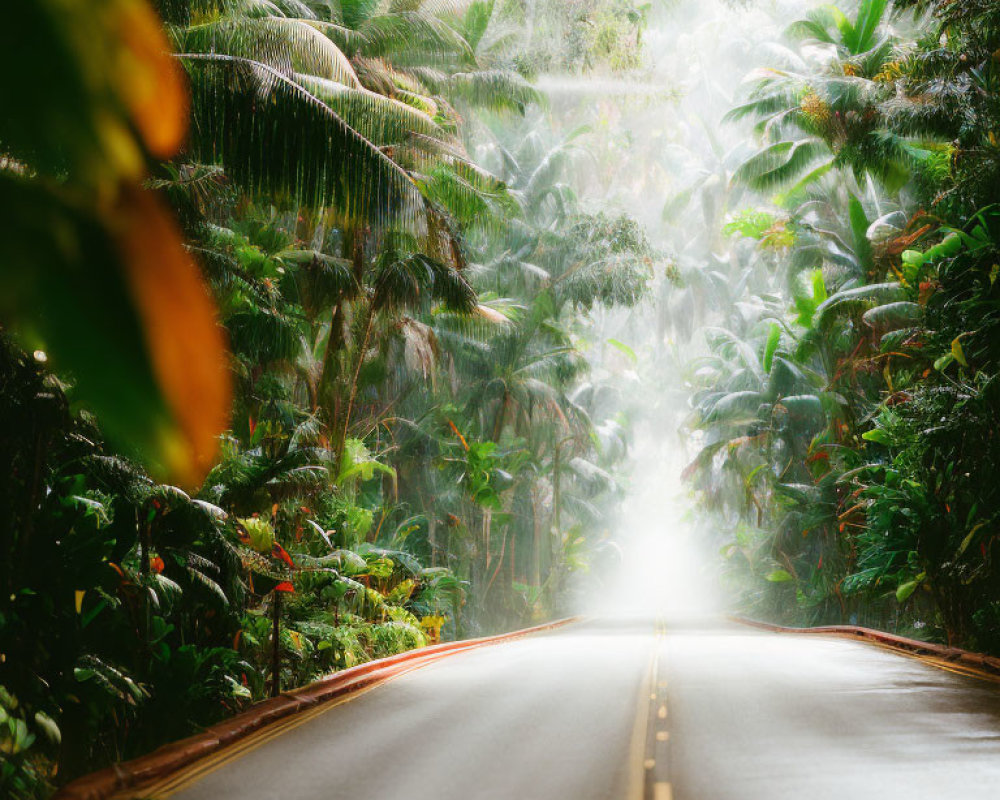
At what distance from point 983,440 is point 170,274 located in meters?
11.9

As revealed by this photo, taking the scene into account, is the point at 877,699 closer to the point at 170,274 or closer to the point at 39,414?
the point at 39,414

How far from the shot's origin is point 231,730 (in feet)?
28.1

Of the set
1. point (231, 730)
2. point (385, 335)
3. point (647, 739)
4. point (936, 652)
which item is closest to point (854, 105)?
point (385, 335)

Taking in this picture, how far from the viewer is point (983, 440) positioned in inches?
460

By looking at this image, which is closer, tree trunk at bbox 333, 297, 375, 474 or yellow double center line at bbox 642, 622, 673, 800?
yellow double center line at bbox 642, 622, 673, 800

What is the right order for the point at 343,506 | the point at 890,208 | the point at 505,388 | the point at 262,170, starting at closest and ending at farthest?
the point at 262,170, the point at 343,506, the point at 890,208, the point at 505,388

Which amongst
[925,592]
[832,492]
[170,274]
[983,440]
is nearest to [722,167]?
[832,492]

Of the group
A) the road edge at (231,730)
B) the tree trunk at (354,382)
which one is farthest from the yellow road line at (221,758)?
the tree trunk at (354,382)

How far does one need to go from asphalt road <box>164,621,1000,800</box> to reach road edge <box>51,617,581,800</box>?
383 millimetres

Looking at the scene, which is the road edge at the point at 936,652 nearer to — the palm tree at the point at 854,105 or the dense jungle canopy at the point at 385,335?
the dense jungle canopy at the point at 385,335

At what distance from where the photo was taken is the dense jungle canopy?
66.1 inches

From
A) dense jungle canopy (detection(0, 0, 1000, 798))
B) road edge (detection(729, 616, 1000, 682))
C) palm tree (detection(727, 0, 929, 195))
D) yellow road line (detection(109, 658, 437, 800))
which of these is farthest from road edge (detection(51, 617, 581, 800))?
palm tree (detection(727, 0, 929, 195))

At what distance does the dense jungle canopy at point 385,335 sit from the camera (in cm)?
168

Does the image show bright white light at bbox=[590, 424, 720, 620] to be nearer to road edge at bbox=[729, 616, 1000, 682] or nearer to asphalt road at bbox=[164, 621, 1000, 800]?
road edge at bbox=[729, 616, 1000, 682]
